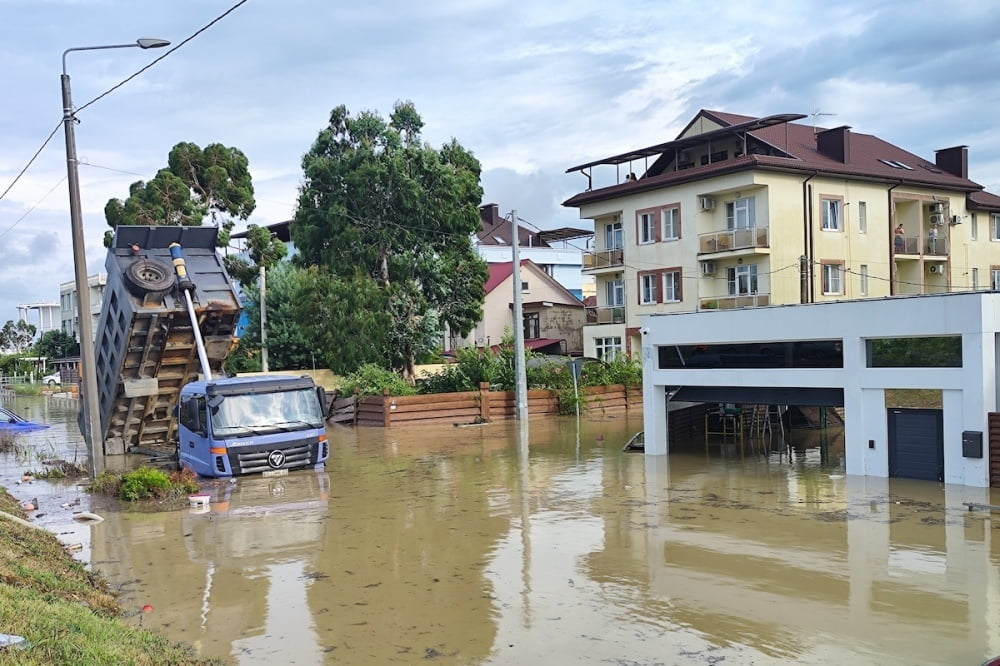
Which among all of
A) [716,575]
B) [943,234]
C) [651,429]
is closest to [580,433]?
[651,429]

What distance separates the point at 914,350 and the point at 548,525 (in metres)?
8.65

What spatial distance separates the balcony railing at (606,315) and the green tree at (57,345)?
5641 centimetres

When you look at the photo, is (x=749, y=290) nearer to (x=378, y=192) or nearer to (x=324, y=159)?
(x=378, y=192)

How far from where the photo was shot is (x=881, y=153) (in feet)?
156

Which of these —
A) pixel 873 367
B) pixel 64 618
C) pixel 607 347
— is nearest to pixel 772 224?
pixel 607 347

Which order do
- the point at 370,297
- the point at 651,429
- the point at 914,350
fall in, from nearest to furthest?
the point at 914,350 → the point at 651,429 → the point at 370,297

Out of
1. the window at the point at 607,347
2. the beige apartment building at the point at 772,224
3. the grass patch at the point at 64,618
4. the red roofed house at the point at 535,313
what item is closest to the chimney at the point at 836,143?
the beige apartment building at the point at 772,224

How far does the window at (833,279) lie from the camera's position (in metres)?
41.3

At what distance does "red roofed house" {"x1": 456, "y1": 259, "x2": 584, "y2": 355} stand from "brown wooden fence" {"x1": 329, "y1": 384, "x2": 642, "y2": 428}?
17.6 meters

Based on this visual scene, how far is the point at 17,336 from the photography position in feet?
396

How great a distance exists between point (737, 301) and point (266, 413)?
86.9 feet

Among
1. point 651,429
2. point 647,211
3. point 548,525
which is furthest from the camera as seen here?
point 647,211

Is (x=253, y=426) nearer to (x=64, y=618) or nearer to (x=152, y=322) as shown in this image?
(x=152, y=322)

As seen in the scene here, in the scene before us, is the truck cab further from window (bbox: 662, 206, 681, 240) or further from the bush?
window (bbox: 662, 206, 681, 240)
